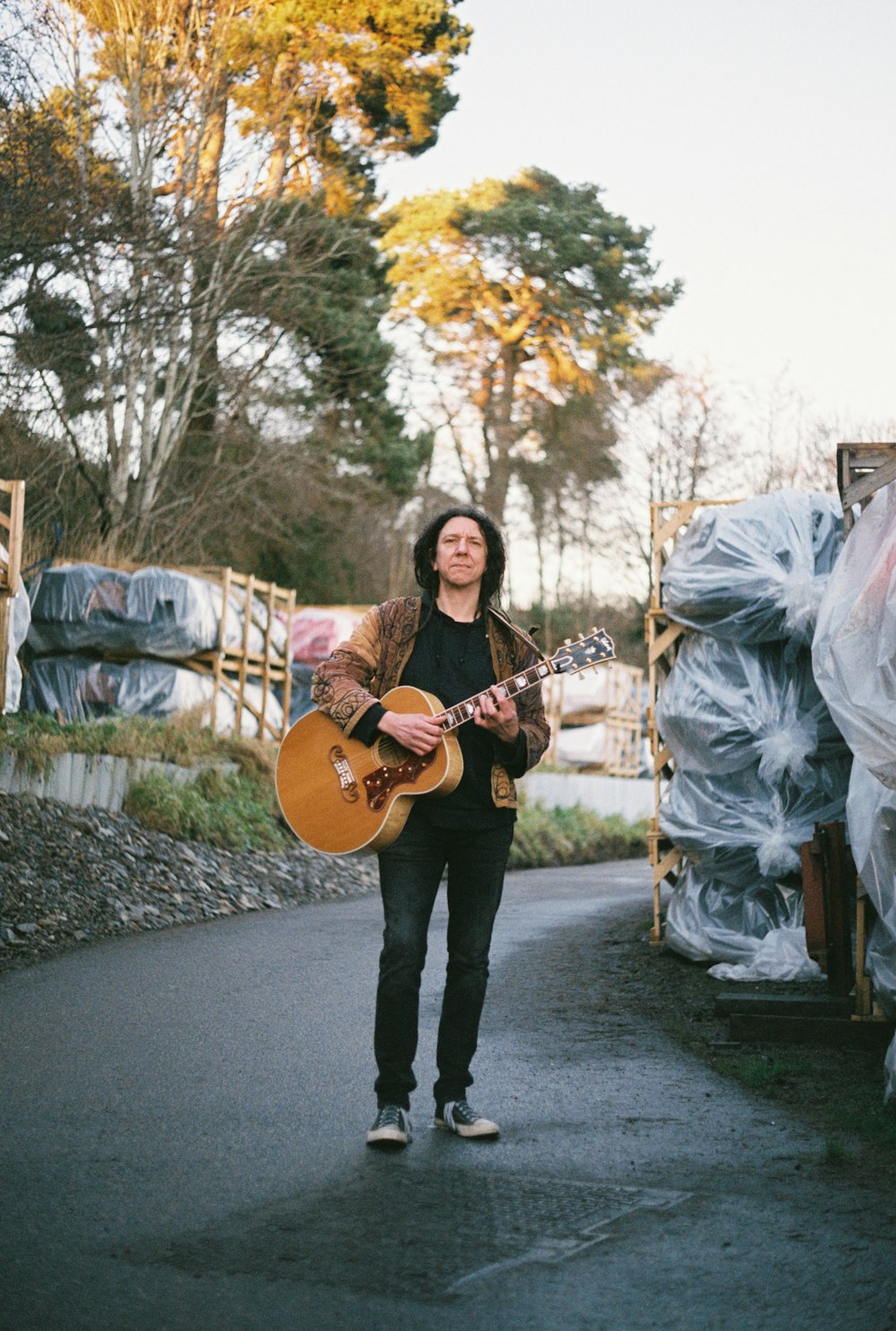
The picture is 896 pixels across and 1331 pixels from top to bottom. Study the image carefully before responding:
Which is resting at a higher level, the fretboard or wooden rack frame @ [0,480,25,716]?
wooden rack frame @ [0,480,25,716]

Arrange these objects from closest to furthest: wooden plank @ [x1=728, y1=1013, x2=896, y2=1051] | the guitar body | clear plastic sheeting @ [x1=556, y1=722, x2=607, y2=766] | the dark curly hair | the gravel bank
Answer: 1. the guitar body
2. the dark curly hair
3. wooden plank @ [x1=728, y1=1013, x2=896, y2=1051]
4. the gravel bank
5. clear plastic sheeting @ [x1=556, y1=722, x2=607, y2=766]

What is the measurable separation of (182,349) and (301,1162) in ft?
64.4

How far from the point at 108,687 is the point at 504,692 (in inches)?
525

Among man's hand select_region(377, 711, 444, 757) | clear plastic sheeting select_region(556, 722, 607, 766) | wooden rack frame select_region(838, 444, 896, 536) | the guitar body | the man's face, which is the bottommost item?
clear plastic sheeting select_region(556, 722, 607, 766)

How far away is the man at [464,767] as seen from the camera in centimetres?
500

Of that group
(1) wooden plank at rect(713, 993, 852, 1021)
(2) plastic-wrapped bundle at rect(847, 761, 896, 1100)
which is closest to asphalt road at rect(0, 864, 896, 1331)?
(1) wooden plank at rect(713, 993, 852, 1021)

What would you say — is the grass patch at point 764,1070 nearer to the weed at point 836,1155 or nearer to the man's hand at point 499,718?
the weed at point 836,1155

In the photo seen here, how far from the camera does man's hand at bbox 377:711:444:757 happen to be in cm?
499

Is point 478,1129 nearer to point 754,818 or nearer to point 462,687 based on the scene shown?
point 462,687

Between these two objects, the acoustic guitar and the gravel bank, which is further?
the gravel bank

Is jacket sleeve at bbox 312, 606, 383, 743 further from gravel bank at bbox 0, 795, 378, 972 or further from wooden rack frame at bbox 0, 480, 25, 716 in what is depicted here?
wooden rack frame at bbox 0, 480, 25, 716

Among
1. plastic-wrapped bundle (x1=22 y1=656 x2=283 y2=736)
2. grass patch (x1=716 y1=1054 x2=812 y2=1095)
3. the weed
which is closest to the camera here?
the weed

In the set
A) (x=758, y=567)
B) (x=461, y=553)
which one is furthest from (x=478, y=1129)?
(x=758, y=567)

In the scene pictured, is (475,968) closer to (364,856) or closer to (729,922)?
(729,922)
